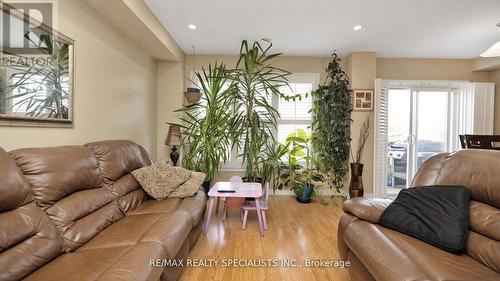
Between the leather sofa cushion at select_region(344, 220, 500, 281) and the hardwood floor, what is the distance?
58 centimetres

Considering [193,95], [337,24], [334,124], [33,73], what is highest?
[337,24]

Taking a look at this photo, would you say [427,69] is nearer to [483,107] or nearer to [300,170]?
[483,107]

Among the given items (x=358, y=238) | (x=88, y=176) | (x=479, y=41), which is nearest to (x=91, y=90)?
(x=88, y=176)

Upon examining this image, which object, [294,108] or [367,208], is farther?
[294,108]

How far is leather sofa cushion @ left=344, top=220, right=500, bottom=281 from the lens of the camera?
1.11 meters

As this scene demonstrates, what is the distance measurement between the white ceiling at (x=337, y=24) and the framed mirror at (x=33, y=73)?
1.11 metres

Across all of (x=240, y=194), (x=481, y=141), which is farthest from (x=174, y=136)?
(x=481, y=141)

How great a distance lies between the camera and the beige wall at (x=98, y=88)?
6.09ft

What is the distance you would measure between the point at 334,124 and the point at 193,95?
2389mm

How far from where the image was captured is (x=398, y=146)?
4.24 metres

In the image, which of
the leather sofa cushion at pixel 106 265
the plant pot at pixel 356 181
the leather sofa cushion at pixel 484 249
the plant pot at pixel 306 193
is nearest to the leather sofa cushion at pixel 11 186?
the leather sofa cushion at pixel 106 265

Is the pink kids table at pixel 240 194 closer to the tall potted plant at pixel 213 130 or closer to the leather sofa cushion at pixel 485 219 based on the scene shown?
the tall potted plant at pixel 213 130

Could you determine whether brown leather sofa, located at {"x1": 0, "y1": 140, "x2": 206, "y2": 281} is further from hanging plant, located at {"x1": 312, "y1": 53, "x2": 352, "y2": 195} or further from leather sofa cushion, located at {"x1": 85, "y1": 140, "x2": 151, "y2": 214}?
hanging plant, located at {"x1": 312, "y1": 53, "x2": 352, "y2": 195}

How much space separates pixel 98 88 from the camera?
237 cm
